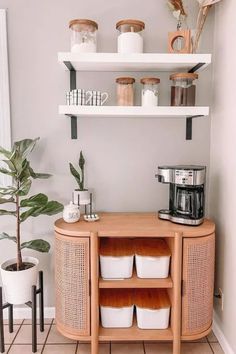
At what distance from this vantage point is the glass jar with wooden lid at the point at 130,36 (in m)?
1.93

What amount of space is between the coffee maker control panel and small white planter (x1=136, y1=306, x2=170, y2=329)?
2.46 ft

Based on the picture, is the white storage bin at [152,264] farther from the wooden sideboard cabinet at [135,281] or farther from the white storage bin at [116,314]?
the white storage bin at [116,314]

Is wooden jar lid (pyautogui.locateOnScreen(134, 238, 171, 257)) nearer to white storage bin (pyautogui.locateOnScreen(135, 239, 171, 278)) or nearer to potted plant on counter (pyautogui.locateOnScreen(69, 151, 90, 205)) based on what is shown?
white storage bin (pyautogui.locateOnScreen(135, 239, 171, 278))

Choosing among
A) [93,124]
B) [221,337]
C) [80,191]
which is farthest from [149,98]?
[221,337]

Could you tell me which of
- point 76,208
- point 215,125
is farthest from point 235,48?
point 76,208

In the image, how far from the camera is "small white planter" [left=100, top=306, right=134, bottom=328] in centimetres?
200

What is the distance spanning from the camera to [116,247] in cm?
213

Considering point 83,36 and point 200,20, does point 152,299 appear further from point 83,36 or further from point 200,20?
point 200,20

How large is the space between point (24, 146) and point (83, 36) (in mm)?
731

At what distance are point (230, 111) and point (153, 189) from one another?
0.71 meters

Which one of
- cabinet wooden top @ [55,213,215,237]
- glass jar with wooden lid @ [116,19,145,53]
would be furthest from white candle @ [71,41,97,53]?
cabinet wooden top @ [55,213,215,237]

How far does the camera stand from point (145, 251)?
2057mm

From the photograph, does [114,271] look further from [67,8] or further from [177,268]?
[67,8]

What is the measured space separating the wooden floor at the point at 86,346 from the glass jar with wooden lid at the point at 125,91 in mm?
1473
